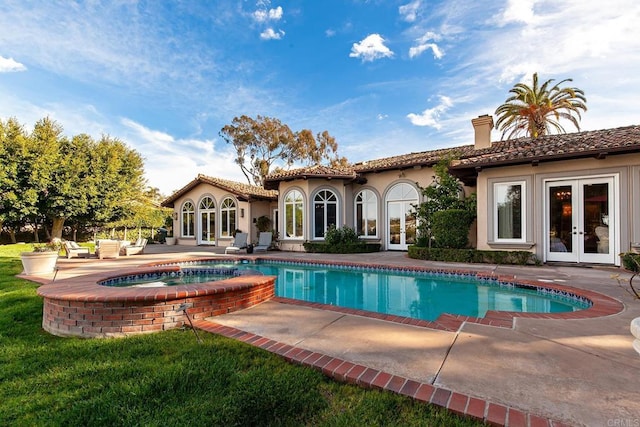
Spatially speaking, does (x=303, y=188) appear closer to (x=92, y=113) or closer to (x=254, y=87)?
(x=254, y=87)

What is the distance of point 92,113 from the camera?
17.7m

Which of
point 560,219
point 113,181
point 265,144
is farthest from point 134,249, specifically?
point 265,144

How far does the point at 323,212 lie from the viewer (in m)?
16.8

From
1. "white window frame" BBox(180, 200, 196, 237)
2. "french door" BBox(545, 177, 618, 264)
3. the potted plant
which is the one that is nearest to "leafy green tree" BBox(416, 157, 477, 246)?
"french door" BBox(545, 177, 618, 264)

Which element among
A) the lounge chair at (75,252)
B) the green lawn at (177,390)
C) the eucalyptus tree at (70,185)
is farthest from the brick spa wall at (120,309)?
the eucalyptus tree at (70,185)

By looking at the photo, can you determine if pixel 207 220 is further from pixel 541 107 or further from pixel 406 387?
pixel 541 107

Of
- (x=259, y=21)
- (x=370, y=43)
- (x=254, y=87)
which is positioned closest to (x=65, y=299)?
(x=259, y=21)

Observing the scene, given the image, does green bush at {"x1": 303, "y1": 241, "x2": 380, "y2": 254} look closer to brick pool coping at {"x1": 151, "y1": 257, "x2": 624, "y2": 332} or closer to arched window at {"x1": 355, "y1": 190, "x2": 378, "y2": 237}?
arched window at {"x1": 355, "y1": 190, "x2": 378, "y2": 237}

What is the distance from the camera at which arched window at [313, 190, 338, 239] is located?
661 inches

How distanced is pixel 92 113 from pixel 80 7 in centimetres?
959

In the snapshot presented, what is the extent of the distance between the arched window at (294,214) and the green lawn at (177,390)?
13.4m

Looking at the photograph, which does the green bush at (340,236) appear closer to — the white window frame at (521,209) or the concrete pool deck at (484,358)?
the white window frame at (521,209)

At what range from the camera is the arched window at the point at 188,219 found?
2209 cm

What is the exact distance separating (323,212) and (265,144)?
19.0m
